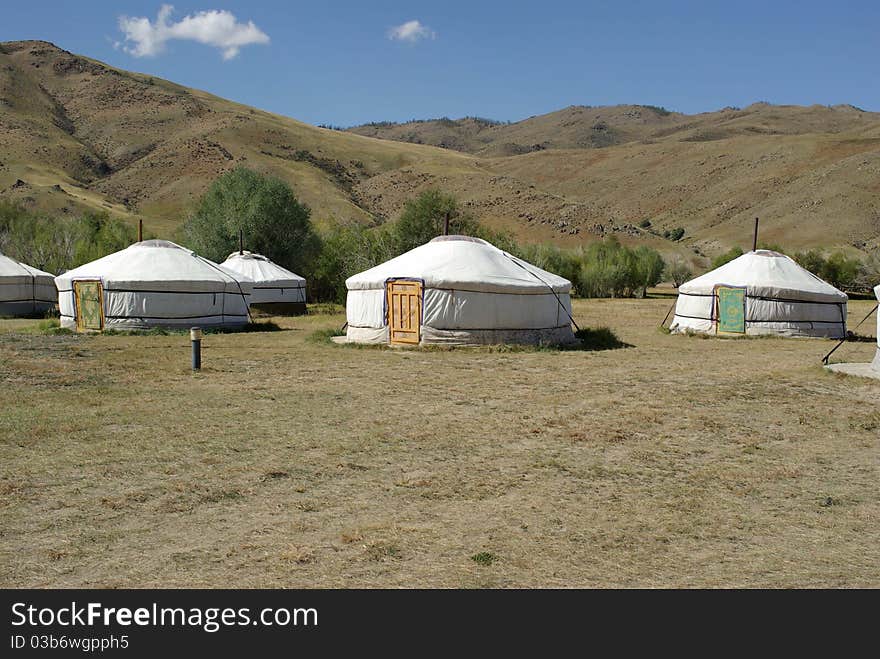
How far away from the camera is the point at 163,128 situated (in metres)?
80.6

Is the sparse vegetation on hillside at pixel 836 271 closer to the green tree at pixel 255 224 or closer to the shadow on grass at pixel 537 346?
the green tree at pixel 255 224

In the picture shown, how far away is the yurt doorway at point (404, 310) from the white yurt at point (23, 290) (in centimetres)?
1320

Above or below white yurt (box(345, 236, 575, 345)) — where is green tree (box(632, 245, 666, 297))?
above

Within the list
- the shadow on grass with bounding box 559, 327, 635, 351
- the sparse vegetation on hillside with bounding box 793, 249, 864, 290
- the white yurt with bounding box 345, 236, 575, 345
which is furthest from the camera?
the sparse vegetation on hillside with bounding box 793, 249, 864, 290

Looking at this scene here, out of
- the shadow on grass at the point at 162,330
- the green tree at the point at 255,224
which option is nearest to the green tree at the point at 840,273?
the green tree at the point at 255,224

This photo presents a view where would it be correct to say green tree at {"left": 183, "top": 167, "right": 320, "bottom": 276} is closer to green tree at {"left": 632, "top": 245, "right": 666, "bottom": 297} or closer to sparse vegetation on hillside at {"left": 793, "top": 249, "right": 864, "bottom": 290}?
green tree at {"left": 632, "top": 245, "right": 666, "bottom": 297}

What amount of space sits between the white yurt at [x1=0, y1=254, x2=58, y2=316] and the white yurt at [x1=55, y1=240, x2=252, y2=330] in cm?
664

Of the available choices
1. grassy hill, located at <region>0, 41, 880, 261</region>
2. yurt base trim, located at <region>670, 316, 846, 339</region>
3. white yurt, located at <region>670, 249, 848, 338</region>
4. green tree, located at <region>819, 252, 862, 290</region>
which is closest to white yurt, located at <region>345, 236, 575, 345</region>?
white yurt, located at <region>670, 249, 848, 338</region>

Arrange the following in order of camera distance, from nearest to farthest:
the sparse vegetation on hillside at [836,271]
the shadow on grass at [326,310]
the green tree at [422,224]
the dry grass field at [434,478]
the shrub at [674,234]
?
1. the dry grass field at [434,478]
2. the shadow on grass at [326,310]
3. the green tree at [422,224]
4. the sparse vegetation on hillside at [836,271]
5. the shrub at [674,234]

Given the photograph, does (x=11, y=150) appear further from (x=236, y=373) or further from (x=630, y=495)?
(x=630, y=495)

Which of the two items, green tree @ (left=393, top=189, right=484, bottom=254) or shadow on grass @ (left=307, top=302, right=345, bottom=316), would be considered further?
green tree @ (left=393, top=189, right=484, bottom=254)

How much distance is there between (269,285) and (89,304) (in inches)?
286

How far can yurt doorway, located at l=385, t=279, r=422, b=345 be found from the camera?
14.8 metres

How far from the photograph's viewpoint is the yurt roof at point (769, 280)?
1748cm
